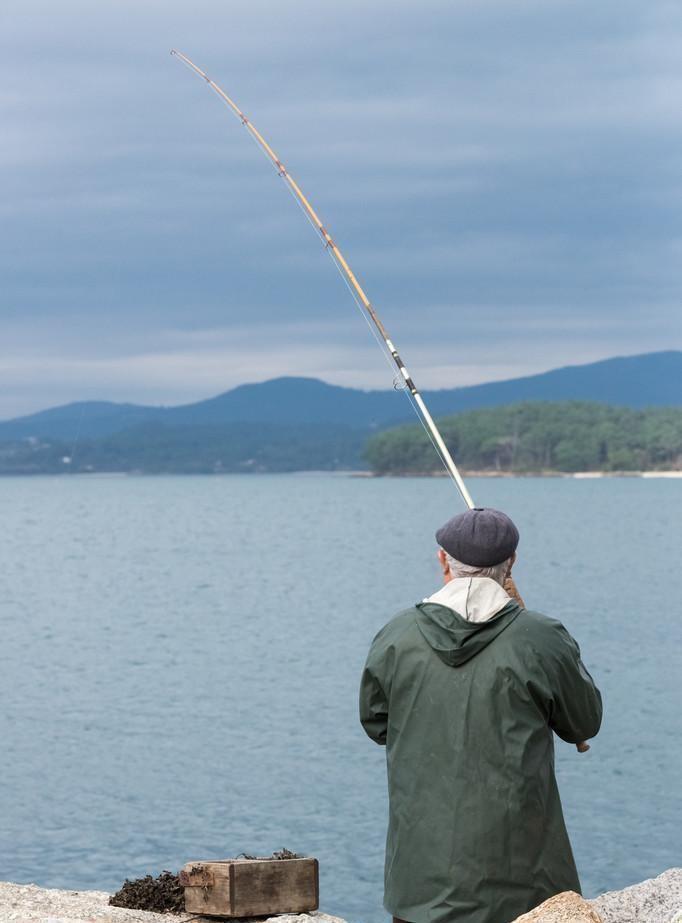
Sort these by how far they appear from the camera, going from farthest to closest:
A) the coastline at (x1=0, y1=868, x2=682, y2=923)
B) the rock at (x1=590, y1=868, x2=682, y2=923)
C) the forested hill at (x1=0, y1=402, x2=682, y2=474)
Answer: the forested hill at (x1=0, y1=402, x2=682, y2=474) < the rock at (x1=590, y1=868, x2=682, y2=923) < the coastline at (x1=0, y1=868, x2=682, y2=923)

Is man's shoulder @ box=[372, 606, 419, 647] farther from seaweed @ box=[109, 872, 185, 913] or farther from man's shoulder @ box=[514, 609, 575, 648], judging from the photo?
seaweed @ box=[109, 872, 185, 913]

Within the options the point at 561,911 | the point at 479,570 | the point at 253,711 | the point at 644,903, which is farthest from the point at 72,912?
the point at 253,711

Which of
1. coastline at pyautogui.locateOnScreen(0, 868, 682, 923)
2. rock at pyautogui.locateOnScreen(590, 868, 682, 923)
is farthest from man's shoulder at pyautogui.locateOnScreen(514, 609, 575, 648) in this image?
rock at pyautogui.locateOnScreen(590, 868, 682, 923)

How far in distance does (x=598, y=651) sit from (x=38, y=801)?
53.7ft

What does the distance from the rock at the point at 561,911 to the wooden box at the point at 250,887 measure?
212 centimetres

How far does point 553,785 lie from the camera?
402cm

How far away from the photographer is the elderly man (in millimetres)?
3844

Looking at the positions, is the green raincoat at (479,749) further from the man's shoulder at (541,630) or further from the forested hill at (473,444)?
the forested hill at (473,444)

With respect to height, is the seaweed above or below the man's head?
below

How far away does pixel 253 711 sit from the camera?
21609mm

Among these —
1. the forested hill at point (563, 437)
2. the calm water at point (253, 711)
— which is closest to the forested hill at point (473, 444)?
the forested hill at point (563, 437)

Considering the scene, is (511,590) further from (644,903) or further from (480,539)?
(644,903)

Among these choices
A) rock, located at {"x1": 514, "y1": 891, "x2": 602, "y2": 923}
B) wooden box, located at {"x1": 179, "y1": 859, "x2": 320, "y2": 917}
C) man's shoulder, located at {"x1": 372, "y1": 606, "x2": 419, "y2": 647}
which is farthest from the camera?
wooden box, located at {"x1": 179, "y1": 859, "x2": 320, "y2": 917}

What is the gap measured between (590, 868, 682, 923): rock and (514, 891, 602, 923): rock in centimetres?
243
